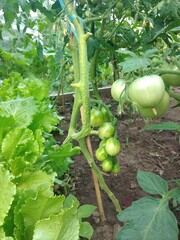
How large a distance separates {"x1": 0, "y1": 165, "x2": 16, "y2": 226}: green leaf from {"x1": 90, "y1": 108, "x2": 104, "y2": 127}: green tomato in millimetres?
491

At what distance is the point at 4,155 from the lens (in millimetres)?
1083

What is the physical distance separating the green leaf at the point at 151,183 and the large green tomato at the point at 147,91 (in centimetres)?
47

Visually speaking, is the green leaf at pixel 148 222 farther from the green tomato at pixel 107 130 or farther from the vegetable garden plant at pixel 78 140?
the green tomato at pixel 107 130

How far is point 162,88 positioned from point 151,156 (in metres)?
1.32

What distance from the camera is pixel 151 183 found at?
1331 millimetres

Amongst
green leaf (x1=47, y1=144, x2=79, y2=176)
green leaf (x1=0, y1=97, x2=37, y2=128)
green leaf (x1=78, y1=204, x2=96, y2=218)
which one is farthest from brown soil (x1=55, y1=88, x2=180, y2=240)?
green leaf (x1=0, y1=97, x2=37, y2=128)

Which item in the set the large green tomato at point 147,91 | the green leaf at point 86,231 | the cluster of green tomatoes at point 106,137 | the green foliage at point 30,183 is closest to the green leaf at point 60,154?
the green foliage at point 30,183

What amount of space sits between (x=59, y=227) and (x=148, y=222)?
0.54 meters

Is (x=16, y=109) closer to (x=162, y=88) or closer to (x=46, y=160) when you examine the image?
(x=46, y=160)

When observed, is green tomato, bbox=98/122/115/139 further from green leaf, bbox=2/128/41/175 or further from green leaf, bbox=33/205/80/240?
green leaf, bbox=33/205/80/240

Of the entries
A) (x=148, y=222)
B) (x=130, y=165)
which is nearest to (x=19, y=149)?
(x=148, y=222)

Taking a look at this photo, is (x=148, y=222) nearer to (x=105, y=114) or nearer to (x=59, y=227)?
(x=105, y=114)

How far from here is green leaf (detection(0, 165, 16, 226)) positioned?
2.69 feet

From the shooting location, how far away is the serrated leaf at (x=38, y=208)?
0.82m
